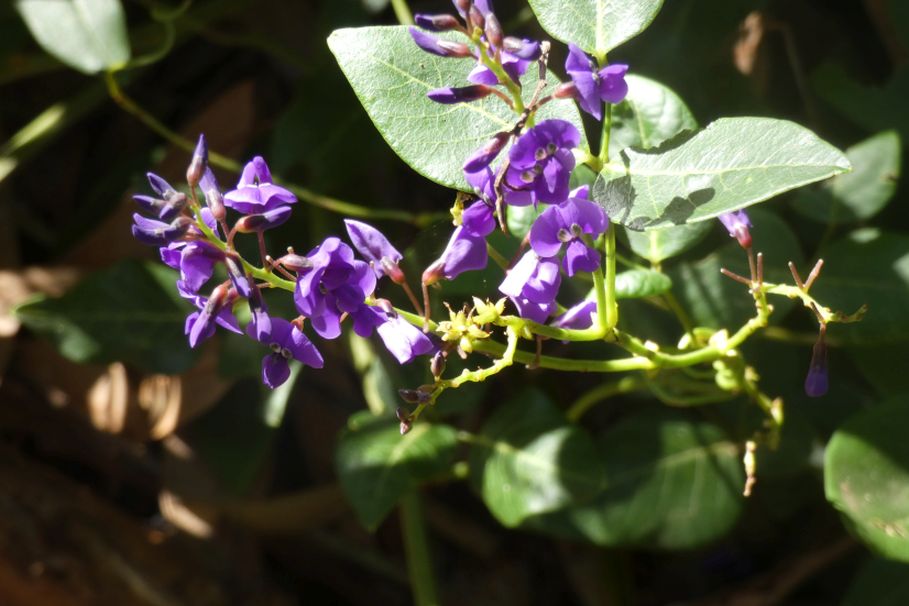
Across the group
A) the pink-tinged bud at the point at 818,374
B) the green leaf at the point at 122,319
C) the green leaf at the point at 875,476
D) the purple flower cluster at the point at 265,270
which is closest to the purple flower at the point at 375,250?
the purple flower cluster at the point at 265,270

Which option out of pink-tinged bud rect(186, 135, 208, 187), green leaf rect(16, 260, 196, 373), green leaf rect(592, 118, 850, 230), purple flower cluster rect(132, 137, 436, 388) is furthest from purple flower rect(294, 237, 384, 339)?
green leaf rect(16, 260, 196, 373)

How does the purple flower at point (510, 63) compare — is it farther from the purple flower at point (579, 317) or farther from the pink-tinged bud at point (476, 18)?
the purple flower at point (579, 317)

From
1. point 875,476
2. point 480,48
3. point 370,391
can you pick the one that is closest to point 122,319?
point 370,391

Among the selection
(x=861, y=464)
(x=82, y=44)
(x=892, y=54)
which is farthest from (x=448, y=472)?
(x=892, y=54)

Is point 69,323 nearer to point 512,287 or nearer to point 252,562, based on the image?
point 252,562

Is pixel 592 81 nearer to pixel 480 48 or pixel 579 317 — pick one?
pixel 480 48
